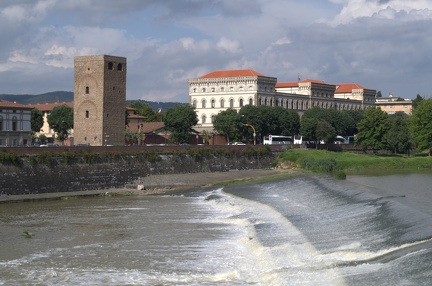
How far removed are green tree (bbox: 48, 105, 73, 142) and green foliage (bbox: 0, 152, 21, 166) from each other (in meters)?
58.0

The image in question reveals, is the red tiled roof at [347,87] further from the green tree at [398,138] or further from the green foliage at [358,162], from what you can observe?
the green foliage at [358,162]

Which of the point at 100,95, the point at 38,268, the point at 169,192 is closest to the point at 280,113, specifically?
the point at 100,95

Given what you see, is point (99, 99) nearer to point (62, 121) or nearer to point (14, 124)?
point (14, 124)

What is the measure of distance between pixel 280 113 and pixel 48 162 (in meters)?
61.1

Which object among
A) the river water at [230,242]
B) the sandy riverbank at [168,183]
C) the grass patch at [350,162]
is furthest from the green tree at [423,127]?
the river water at [230,242]

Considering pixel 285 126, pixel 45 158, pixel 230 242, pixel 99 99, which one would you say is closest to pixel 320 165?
pixel 99 99

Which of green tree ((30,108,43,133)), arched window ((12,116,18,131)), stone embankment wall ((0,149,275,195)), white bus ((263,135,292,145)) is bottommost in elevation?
stone embankment wall ((0,149,275,195))

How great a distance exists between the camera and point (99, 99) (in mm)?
78500

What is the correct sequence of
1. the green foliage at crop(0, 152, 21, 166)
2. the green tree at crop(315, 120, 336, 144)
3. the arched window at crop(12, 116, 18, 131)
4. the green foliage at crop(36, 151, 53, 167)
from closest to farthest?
the green foliage at crop(0, 152, 21, 166) < the green foliage at crop(36, 151, 53, 167) < the arched window at crop(12, 116, 18, 131) < the green tree at crop(315, 120, 336, 144)

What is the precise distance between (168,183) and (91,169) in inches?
292

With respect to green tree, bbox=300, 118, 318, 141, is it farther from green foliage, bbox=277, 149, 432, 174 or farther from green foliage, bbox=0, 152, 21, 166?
green foliage, bbox=0, 152, 21, 166

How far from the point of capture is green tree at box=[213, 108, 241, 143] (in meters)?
105

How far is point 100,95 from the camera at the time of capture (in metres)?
78.4

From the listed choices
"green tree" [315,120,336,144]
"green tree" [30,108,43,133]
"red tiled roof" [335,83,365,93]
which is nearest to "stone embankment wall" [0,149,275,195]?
"green tree" [315,120,336,144]
